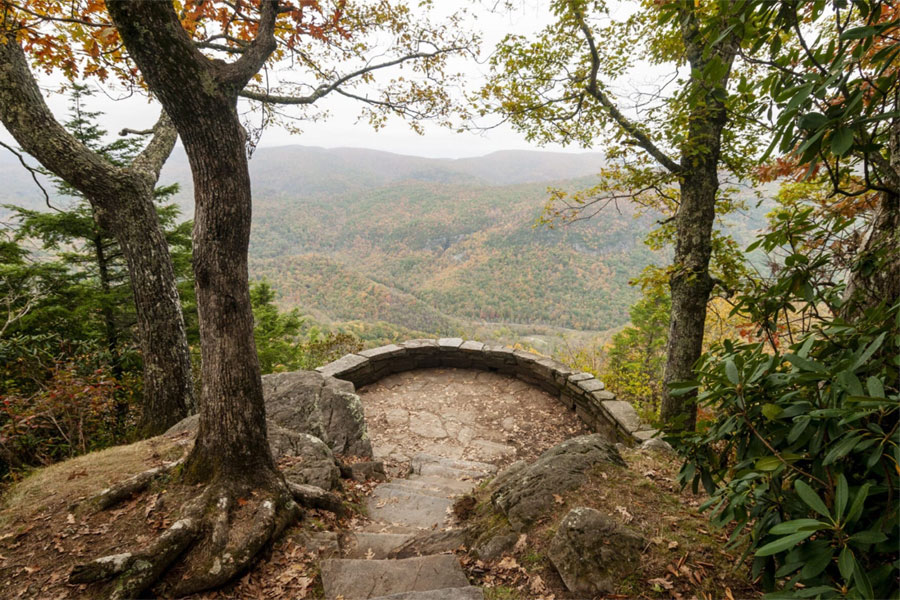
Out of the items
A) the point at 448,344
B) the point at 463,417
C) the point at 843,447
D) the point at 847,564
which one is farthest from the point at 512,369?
the point at 847,564

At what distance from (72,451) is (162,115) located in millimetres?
4058

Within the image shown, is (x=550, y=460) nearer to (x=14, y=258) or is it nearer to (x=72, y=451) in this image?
(x=72, y=451)

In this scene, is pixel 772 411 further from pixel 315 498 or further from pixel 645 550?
pixel 315 498

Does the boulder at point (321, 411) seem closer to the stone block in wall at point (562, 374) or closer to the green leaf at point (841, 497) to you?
the stone block in wall at point (562, 374)

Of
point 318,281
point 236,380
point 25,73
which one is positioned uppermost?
point 25,73

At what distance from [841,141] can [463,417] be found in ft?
17.8

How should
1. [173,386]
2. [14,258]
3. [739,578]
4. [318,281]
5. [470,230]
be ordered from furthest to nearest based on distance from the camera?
[470,230], [318,281], [14,258], [173,386], [739,578]

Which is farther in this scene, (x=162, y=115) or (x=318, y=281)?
(x=318, y=281)

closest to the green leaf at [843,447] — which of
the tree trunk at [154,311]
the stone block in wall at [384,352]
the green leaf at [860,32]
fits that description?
the green leaf at [860,32]

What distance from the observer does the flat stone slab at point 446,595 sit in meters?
1.80

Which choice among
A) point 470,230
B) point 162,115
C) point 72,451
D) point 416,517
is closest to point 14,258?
point 162,115

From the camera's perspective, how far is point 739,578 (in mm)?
1738

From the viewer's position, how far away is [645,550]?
1966mm

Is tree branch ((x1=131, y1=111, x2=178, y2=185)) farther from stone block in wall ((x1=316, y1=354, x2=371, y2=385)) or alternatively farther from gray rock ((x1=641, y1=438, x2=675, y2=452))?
gray rock ((x1=641, y1=438, x2=675, y2=452))
